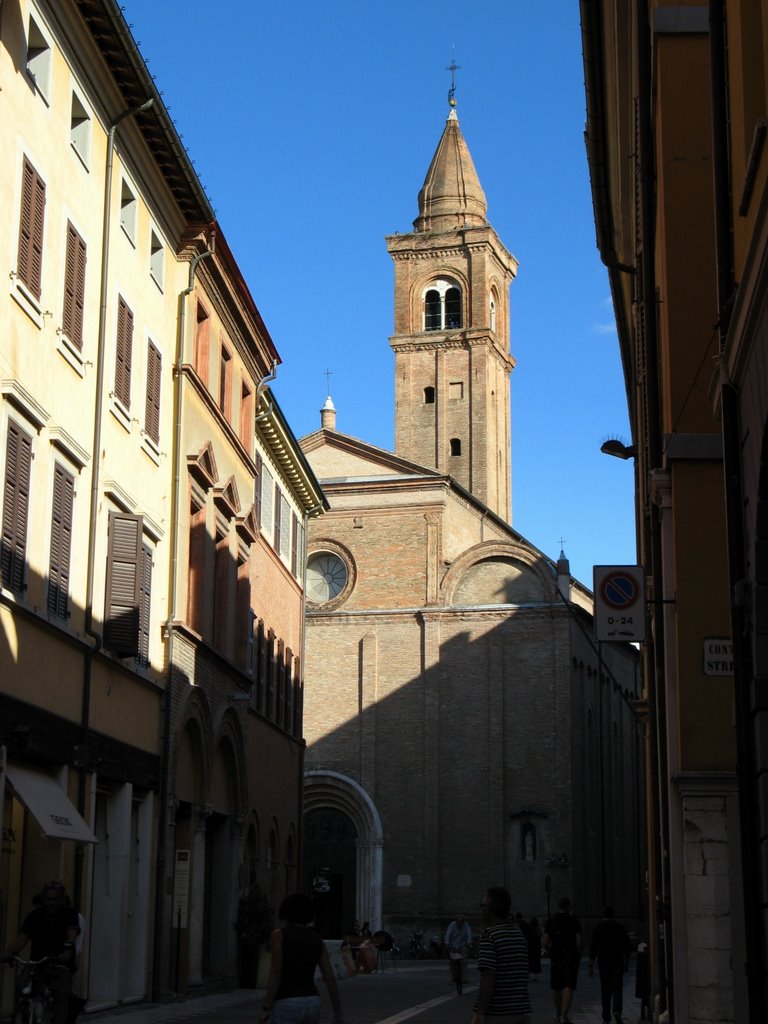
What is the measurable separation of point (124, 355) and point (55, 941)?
931cm

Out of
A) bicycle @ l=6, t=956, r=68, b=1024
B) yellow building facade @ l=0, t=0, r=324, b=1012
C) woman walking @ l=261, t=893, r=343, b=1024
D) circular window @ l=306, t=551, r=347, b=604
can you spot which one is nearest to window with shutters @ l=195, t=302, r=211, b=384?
yellow building facade @ l=0, t=0, r=324, b=1012

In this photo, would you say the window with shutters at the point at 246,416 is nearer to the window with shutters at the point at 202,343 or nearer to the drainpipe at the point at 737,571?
the window with shutters at the point at 202,343

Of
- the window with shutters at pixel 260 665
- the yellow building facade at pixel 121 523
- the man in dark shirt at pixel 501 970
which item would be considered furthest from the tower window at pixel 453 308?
the man in dark shirt at pixel 501 970

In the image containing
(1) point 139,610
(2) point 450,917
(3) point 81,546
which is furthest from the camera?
(2) point 450,917

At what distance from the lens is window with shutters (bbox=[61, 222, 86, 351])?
682 inches

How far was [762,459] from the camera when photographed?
27.1 ft

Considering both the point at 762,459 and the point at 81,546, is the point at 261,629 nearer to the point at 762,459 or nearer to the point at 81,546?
the point at 81,546

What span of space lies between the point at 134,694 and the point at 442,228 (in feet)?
164

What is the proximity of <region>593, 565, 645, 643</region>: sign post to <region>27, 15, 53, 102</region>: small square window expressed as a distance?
7444 mm

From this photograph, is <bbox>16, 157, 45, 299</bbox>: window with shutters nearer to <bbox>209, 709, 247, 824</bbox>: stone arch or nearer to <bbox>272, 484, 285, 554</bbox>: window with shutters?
<bbox>209, 709, 247, 824</bbox>: stone arch

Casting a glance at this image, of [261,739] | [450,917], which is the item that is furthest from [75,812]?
[450,917]

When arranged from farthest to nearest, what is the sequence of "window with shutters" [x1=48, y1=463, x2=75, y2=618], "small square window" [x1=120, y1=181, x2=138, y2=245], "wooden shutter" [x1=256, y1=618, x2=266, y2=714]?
"wooden shutter" [x1=256, y1=618, x2=266, y2=714]
"small square window" [x1=120, y1=181, x2=138, y2=245]
"window with shutters" [x1=48, y1=463, x2=75, y2=618]

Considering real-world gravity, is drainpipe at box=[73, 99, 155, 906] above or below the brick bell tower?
below

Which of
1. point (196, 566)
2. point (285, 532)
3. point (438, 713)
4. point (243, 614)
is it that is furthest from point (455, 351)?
point (196, 566)
